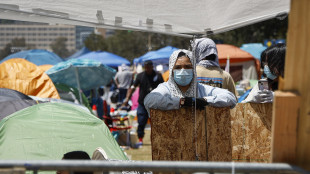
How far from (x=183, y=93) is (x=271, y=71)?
944mm

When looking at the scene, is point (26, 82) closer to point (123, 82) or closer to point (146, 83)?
point (146, 83)

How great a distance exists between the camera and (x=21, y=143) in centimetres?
455

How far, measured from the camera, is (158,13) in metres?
4.04

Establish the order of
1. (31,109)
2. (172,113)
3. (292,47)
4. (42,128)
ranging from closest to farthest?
(292,47) → (172,113) → (42,128) → (31,109)

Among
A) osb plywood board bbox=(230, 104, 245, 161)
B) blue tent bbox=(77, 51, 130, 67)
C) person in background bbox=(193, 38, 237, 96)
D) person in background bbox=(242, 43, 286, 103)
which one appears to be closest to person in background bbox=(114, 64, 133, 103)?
blue tent bbox=(77, 51, 130, 67)

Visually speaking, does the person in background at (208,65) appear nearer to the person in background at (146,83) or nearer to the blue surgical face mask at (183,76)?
the blue surgical face mask at (183,76)

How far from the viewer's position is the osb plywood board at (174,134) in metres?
3.46

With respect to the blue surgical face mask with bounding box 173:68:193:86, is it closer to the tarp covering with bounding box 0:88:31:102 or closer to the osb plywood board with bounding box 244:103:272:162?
the osb plywood board with bounding box 244:103:272:162

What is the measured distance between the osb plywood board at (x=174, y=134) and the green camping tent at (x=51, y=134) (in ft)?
4.87

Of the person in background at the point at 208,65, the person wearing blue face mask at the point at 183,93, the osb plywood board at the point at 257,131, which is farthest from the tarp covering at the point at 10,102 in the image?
the osb plywood board at the point at 257,131

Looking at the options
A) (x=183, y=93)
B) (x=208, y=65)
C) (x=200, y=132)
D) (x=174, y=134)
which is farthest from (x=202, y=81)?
(x=174, y=134)

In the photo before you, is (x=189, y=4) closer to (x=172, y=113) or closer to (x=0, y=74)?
(x=172, y=113)

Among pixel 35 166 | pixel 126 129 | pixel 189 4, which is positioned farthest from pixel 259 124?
pixel 126 129

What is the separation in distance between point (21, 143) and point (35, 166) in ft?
9.38
